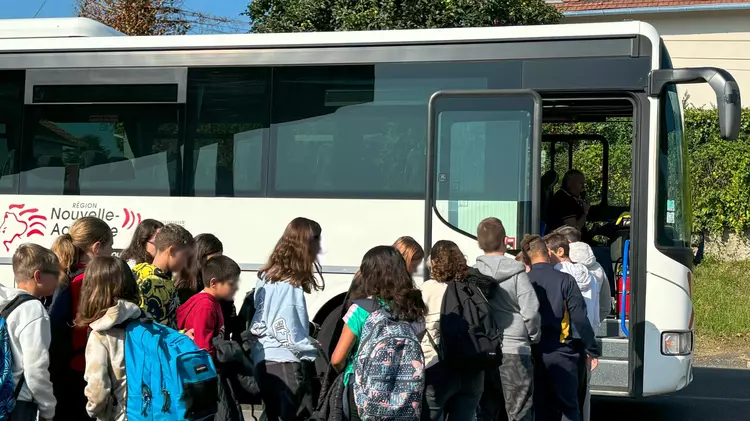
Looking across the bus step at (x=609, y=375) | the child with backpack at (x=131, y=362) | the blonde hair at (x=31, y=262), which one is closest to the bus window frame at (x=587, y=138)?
the bus step at (x=609, y=375)

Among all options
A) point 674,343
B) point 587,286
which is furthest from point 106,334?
point 674,343

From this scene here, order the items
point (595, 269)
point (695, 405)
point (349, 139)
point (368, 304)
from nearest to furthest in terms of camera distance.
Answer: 1. point (368, 304)
2. point (595, 269)
3. point (349, 139)
4. point (695, 405)

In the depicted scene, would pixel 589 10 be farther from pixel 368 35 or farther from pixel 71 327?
pixel 71 327

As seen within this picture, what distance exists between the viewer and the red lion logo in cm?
873

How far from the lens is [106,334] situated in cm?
443

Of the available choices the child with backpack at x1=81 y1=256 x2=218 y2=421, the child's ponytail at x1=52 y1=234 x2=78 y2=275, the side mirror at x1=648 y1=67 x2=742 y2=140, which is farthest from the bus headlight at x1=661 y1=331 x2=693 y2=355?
the child's ponytail at x1=52 y1=234 x2=78 y2=275

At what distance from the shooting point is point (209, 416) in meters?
4.61

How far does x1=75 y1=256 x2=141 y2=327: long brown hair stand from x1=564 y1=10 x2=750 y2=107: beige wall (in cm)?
Answer: 2167

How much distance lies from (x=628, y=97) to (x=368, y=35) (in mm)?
2415

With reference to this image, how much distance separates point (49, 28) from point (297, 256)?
5263mm

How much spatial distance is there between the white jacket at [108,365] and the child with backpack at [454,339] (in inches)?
77.5

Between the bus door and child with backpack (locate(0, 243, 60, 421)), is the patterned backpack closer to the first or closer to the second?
child with backpack (locate(0, 243, 60, 421))

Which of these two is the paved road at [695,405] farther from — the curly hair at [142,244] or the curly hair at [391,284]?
the curly hair at [142,244]

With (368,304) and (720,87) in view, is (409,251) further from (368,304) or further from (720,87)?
(720,87)
